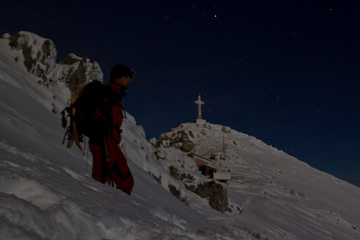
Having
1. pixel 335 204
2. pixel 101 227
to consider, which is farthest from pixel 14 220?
pixel 335 204

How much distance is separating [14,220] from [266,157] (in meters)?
55.5

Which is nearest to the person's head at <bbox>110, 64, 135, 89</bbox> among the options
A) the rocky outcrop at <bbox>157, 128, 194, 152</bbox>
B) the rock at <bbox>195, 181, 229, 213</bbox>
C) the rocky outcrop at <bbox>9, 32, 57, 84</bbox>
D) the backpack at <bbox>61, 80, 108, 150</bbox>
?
the backpack at <bbox>61, 80, 108, 150</bbox>

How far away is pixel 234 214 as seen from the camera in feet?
62.4

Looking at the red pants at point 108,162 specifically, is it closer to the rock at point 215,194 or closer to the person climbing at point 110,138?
the person climbing at point 110,138

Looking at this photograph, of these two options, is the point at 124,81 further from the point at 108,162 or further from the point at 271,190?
the point at 271,190

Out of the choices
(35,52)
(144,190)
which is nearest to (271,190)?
(144,190)

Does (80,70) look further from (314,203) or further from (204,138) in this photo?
(204,138)

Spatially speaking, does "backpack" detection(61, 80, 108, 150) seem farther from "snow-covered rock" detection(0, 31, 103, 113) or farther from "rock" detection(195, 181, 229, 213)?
"rock" detection(195, 181, 229, 213)

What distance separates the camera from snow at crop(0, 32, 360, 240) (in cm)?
187

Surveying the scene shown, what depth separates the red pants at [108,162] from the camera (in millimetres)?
3816

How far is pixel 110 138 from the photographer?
3.86 m

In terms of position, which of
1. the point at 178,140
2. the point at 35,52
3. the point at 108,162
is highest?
the point at 178,140

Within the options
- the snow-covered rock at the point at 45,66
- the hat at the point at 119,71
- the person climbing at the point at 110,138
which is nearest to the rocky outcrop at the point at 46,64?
the snow-covered rock at the point at 45,66

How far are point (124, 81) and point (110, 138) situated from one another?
0.94 m
